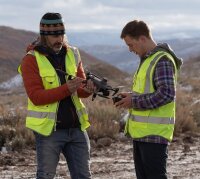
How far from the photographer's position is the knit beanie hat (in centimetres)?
509

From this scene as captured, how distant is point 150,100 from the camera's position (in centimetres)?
473

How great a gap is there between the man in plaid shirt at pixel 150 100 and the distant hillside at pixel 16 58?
37.4 meters

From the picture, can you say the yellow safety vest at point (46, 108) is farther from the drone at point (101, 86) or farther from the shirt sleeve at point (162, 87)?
the shirt sleeve at point (162, 87)

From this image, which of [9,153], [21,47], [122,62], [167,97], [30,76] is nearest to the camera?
[167,97]

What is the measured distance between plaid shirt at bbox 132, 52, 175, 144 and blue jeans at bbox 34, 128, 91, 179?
2.26 feet

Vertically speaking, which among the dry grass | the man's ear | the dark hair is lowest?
the dry grass

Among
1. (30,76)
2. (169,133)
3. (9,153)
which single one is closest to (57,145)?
(30,76)

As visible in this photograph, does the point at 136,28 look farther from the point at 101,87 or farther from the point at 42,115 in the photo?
the point at 42,115

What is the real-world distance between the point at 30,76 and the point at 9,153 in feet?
15.0

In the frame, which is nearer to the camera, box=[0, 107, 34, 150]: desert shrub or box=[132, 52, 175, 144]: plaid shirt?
box=[132, 52, 175, 144]: plaid shirt

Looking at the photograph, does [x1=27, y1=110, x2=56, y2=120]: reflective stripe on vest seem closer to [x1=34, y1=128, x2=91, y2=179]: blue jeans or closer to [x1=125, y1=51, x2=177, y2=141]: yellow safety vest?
[x1=34, y1=128, x2=91, y2=179]: blue jeans

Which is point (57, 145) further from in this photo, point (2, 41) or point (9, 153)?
point (2, 41)

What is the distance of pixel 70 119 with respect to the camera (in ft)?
16.9

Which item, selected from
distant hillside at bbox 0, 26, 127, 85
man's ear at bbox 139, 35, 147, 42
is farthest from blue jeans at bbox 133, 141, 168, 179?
distant hillside at bbox 0, 26, 127, 85
